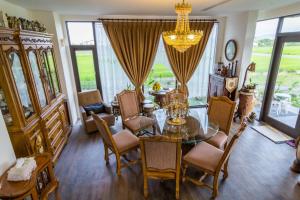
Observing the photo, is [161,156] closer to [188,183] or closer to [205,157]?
[205,157]

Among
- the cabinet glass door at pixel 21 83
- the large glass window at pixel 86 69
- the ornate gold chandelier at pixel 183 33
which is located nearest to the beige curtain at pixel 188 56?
the large glass window at pixel 86 69

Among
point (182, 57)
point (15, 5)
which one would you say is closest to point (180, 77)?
point (182, 57)

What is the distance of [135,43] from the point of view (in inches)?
180

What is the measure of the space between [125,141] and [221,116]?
5.74 ft

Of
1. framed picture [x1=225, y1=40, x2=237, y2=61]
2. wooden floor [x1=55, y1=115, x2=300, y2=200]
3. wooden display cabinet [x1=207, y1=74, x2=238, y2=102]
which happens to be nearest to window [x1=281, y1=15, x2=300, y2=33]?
framed picture [x1=225, y1=40, x2=237, y2=61]

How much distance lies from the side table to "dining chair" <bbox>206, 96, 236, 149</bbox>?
A: 2.31 m

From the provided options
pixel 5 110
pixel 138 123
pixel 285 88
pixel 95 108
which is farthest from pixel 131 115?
pixel 285 88

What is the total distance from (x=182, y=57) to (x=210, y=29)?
1.08 m

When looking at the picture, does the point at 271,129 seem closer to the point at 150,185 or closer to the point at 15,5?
the point at 150,185

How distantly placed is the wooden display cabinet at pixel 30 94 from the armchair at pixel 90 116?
544 mm

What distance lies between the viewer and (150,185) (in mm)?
2598

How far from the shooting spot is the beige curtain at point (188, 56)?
482 cm

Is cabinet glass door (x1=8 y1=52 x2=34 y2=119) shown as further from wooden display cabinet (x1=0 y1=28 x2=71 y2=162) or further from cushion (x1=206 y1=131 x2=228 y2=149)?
cushion (x1=206 y1=131 x2=228 y2=149)

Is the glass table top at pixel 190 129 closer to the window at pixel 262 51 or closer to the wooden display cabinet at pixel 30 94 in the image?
the wooden display cabinet at pixel 30 94
